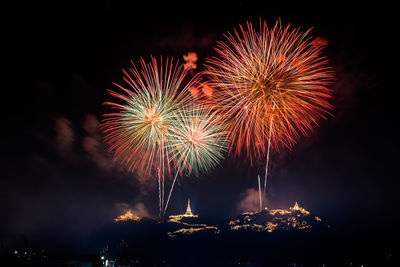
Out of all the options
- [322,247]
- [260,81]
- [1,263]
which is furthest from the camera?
[322,247]

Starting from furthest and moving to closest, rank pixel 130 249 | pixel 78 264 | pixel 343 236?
pixel 343 236
pixel 130 249
pixel 78 264

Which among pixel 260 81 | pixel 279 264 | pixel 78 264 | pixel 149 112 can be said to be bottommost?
pixel 279 264

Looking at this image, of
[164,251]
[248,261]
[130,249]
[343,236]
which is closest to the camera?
[248,261]

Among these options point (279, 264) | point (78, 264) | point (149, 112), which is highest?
point (149, 112)

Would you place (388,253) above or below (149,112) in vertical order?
below

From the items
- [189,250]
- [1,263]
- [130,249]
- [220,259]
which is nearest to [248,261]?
[220,259]

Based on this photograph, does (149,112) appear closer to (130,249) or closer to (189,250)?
(189,250)

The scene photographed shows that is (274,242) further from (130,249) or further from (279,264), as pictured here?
(130,249)

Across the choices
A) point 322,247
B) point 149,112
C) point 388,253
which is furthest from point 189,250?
point 149,112

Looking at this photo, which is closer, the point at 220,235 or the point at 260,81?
the point at 260,81
